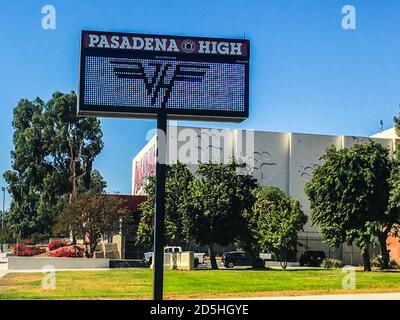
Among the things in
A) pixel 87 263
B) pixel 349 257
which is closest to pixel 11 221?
pixel 87 263

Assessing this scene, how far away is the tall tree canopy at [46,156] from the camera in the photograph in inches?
2485

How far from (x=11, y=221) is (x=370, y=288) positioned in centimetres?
5054

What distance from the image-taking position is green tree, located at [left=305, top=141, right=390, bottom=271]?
42.0 meters

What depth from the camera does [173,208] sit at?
148 feet

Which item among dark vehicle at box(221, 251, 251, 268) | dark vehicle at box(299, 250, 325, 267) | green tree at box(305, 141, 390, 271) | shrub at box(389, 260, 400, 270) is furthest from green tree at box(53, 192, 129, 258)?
shrub at box(389, 260, 400, 270)

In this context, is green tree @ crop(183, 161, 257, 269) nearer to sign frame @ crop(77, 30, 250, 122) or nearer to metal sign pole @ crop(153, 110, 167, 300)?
sign frame @ crop(77, 30, 250, 122)

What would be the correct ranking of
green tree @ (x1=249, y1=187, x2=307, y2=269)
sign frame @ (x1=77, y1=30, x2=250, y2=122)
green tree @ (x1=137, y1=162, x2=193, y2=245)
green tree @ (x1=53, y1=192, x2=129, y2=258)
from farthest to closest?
green tree @ (x1=53, y1=192, x2=129, y2=258), green tree @ (x1=137, y1=162, x2=193, y2=245), green tree @ (x1=249, y1=187, x2=307, y2=269), sign frame @ (x1=77, y1=30, x2=250, y2=122)

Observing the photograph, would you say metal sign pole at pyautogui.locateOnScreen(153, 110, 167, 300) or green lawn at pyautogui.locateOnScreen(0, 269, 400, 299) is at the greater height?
metal sign pole at pyautogui.locateOnScreen(153, 110, 167, 300)

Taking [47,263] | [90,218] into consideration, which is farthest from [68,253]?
[47,263]

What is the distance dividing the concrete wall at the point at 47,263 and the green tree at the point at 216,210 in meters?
7.09

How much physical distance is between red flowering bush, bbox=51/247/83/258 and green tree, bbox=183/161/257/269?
8.07 meters

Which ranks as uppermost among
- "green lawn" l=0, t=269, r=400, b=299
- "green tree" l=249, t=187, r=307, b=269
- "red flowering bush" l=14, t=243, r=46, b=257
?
"green tree" l=249, t=187, r=307, b=269

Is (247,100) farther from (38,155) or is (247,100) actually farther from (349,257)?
(349,257)

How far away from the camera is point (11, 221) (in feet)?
219
